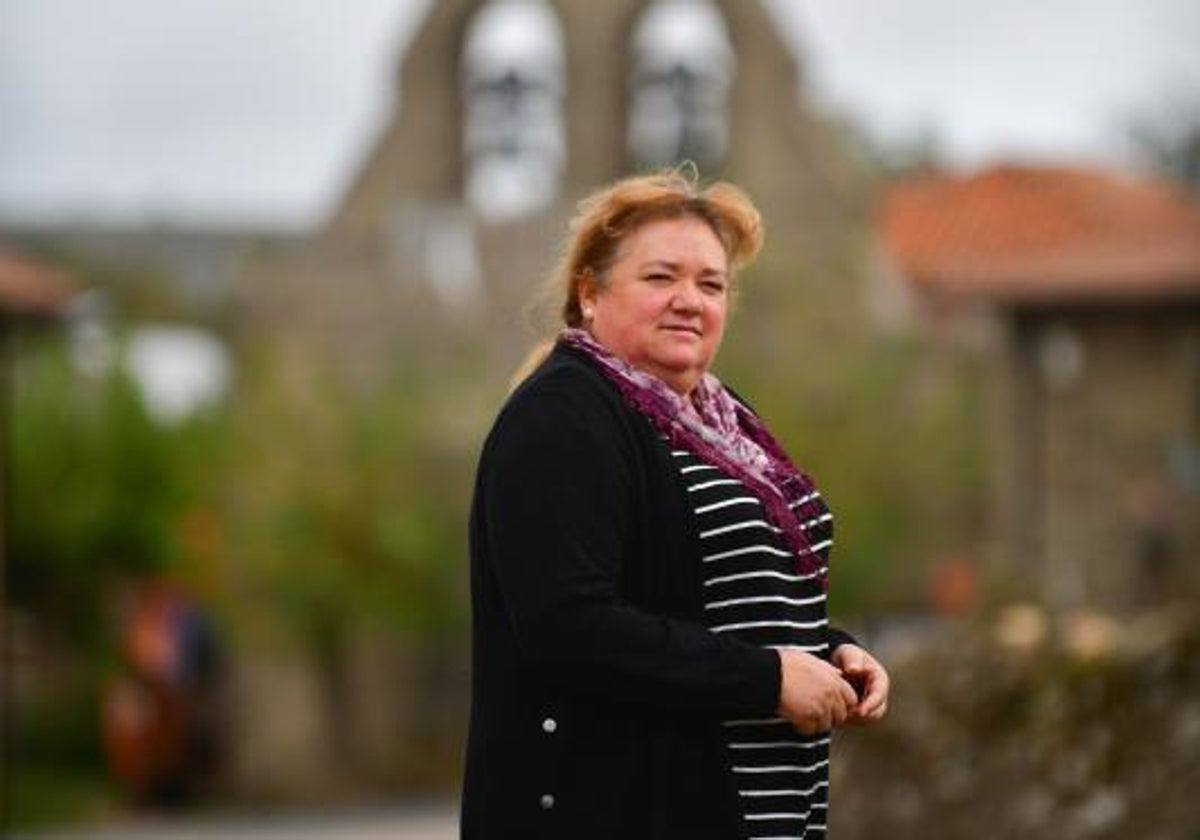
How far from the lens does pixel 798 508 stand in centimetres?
345

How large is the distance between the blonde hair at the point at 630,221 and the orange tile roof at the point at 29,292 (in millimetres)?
18493

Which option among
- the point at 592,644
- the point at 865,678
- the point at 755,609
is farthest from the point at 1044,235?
the point at 592,644

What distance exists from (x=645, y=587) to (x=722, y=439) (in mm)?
237

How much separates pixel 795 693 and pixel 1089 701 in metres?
3.37

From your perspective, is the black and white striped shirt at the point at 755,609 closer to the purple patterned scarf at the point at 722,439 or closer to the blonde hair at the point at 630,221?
the purple patterned scarf at the point at 722,439

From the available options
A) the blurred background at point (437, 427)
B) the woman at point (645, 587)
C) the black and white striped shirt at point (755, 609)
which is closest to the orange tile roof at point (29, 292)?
the blurred background at point (437, 427)

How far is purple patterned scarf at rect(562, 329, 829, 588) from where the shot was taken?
11.0 feet

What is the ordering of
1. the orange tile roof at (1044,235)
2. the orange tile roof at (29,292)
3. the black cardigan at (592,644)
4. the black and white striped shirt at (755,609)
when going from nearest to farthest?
1. the black cardigan at (592,644)
2. the black and white striped shirt at (755,609)
3. the orange tile roof at (29,292)
4. the orange tile roof at (1044,235)

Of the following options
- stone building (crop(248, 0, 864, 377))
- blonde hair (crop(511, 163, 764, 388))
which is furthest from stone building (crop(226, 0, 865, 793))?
blonde hair (crop(511, 163, 764, 388))

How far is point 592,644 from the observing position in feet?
10.4

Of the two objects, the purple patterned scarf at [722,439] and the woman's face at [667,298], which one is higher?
the woman's face at [667,298]

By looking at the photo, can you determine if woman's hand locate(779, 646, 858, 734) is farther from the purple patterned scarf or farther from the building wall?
the building wall

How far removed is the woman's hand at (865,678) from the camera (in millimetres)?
3408

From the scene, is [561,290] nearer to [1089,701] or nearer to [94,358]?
[1089,701]
